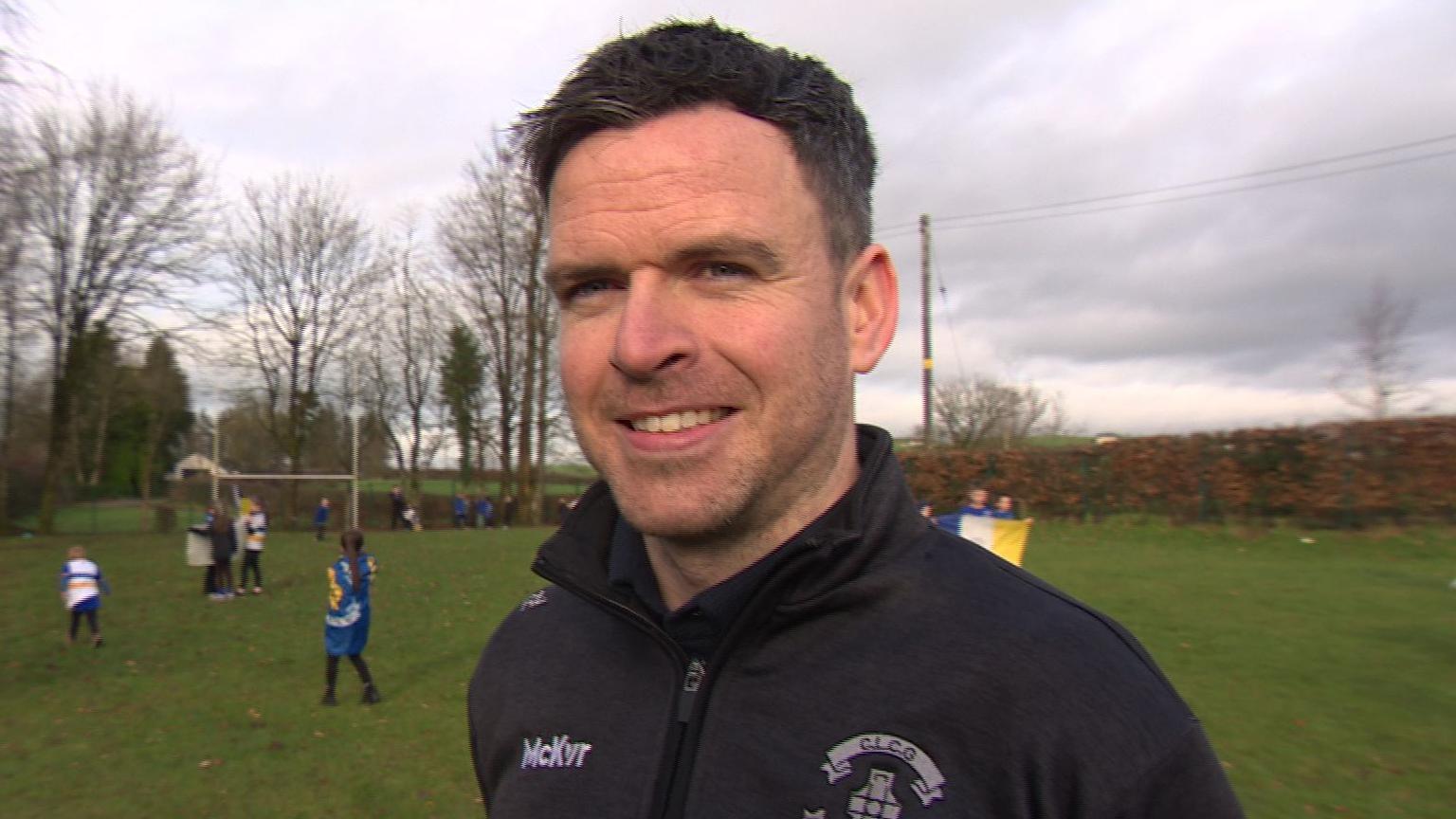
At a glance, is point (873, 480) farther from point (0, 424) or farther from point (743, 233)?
point (0, 424)

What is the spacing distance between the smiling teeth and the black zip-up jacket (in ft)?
0.83

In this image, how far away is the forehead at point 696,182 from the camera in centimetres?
143

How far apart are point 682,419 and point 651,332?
148 millimetres

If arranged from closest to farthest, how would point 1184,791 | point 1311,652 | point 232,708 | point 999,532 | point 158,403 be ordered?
point 1184,791 < point 232,708 < point 999,532 < point 1311,652 < point 158,403

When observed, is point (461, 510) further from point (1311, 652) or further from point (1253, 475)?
point (1311, 652)

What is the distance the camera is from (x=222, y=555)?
17.6m

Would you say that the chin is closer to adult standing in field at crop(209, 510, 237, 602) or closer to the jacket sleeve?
the jacket sleeve

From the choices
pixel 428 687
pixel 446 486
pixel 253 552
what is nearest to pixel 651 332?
pixel 428 687

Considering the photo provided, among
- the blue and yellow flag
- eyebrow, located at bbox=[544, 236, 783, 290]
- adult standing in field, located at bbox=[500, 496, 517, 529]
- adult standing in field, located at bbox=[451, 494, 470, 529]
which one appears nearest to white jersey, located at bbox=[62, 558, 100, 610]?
the blue and yellow flag

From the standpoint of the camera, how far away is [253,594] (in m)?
18.3

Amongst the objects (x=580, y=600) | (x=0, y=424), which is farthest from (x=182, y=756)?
(x=0, y=424)

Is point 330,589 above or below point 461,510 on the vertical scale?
above

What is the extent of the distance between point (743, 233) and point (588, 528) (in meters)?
0.79

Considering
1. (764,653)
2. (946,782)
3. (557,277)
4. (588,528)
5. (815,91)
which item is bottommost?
(946,782)
